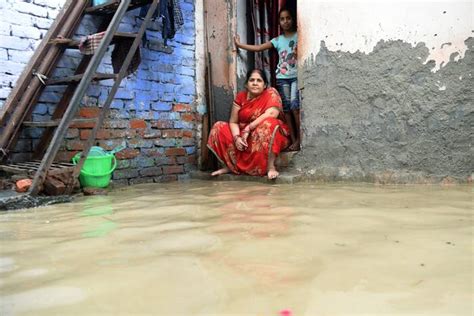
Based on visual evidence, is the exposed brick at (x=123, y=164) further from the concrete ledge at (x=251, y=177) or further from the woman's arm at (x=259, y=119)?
the woman's arm at (x=259, y=119)

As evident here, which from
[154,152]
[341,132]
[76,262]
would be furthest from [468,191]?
[154,152]

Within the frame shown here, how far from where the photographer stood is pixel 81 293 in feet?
3.64

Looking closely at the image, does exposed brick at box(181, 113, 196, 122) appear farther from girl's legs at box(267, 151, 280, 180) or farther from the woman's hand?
girl's legs at box(267, 151, 280, 180)

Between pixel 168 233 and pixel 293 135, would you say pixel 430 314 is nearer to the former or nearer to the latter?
pixel 168 233

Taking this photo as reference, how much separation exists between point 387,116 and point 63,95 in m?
2.58

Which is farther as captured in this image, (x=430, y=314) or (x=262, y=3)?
(x=262, y=3)

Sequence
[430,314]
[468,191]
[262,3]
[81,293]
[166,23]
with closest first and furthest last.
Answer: [430,314]
[81,293]
[468,191]
[166,23]
[262,3]

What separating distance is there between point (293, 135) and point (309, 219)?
2.35 m

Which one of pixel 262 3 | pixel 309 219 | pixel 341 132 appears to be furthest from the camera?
pixel 262 3

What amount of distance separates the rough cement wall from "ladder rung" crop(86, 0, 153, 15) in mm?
1547

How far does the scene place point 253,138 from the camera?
3787 mm

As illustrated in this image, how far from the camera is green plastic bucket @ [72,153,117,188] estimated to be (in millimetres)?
3125

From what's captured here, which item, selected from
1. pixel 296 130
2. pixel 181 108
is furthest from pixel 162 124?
pixel 296 130

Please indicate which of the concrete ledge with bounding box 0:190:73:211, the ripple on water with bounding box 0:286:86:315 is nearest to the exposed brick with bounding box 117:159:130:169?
the concrete ledge with bounding box 0:190:73:211
